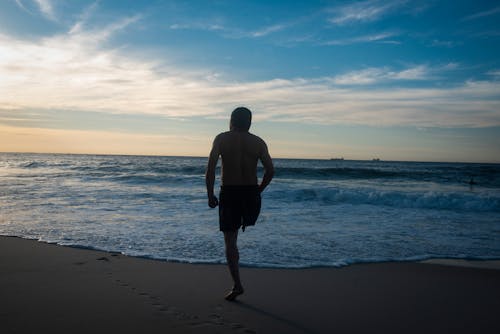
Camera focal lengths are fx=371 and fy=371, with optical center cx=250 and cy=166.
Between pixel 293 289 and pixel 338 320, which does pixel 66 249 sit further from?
pixel 338 320

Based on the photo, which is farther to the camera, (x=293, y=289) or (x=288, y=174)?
(x=288, y=174)

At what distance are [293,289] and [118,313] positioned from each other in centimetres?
177

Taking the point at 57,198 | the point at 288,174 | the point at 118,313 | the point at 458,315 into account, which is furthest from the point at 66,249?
the point at 288,174

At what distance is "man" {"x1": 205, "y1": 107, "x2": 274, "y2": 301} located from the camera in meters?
3.53

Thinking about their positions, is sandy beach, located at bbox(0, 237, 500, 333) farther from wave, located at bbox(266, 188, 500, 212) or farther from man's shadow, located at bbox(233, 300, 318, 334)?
wave, located at bbox(266, 188, 500, 212)

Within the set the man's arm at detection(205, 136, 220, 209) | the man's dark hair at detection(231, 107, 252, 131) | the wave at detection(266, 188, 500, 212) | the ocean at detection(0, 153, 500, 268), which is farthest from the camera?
the wave at detection(266, 188, 500, 212)

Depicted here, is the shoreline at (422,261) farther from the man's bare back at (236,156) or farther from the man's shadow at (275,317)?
the man's bare back at (236,156)

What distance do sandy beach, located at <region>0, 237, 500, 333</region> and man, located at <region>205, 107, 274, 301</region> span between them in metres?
0.52

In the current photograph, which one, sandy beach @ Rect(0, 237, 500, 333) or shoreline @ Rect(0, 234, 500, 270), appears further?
shoreline @ Rect(0, 234, 500, 270)

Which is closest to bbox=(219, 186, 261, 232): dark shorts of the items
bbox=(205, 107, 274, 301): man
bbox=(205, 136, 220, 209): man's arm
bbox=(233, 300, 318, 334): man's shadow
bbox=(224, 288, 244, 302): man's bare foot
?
bbox=(205, 107, 274, 301): man

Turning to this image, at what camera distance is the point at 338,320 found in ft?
10.3

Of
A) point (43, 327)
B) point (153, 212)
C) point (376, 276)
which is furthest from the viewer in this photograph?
point (153, 212)

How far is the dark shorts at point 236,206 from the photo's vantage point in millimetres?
3521

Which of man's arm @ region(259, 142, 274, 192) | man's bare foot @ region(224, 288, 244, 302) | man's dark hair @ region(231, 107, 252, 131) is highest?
man's dark hair @ region(231, 107, 252, 131)
